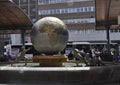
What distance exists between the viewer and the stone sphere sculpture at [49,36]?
1541 cm

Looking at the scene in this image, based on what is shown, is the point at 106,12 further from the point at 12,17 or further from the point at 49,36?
the point at 49,36

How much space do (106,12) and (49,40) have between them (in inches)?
632

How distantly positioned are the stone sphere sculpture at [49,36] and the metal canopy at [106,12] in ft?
40.9

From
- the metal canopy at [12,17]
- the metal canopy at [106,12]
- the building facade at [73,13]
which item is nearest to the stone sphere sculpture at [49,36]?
the metal canopy at [106,12]

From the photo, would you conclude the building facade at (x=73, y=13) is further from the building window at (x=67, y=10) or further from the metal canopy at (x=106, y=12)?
the metal canopy at (x=106, y=12)

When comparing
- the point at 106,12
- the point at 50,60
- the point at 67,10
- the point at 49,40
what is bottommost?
the point at 50,60

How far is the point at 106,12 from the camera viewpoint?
30.5m

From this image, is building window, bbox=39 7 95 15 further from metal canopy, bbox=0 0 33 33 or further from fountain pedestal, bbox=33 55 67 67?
fountain pedestal, bbox=33 55 67 67

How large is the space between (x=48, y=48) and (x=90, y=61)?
2168mm

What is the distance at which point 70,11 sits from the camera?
2992 inches

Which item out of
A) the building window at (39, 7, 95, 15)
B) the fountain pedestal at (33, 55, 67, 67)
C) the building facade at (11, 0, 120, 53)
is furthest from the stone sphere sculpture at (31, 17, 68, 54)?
the building window at (39, 7, 95, 15)

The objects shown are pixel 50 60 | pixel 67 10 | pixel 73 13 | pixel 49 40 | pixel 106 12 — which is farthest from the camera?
pixel 67 10

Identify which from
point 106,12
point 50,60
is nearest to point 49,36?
point 50,60

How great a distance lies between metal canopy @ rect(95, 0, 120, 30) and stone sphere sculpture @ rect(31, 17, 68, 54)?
12.5 metres
